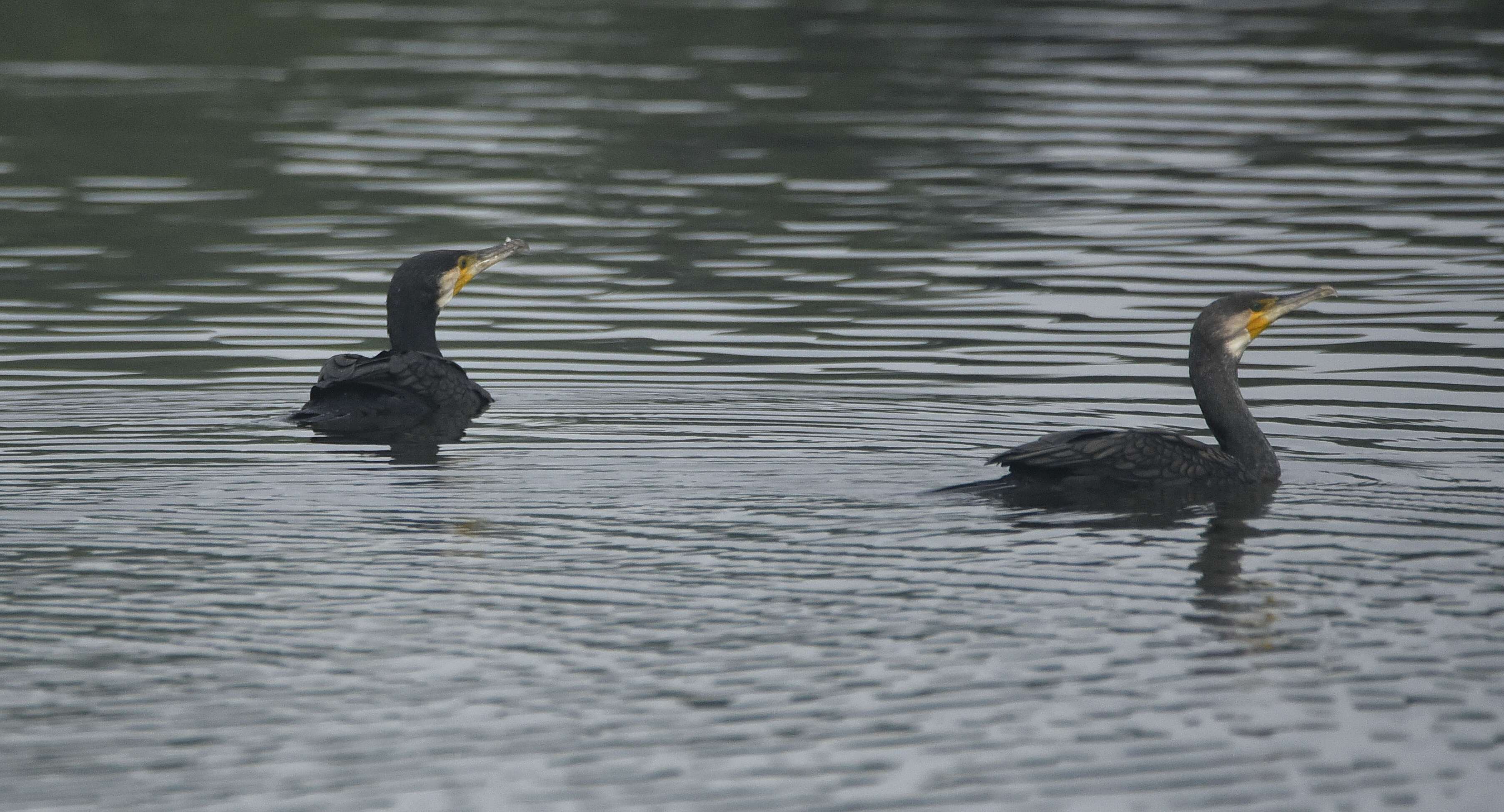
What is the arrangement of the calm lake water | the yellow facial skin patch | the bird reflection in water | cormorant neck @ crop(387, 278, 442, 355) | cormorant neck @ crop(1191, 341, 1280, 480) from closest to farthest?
the calm lake water, cormorant neck @ crop(1191, 341, 1280, 480), the yellow facial skin patch, the bird reflection in water, cormorant neck @ crop(387, 278, 442, 355)

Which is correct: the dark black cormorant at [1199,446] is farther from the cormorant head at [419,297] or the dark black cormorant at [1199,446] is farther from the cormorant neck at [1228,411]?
the cormorant head at [419,297]

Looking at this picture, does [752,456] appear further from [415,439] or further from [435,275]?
[435,275]

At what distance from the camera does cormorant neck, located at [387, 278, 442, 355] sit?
528 inches

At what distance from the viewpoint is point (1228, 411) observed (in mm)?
10688

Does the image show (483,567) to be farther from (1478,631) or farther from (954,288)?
(954,288)

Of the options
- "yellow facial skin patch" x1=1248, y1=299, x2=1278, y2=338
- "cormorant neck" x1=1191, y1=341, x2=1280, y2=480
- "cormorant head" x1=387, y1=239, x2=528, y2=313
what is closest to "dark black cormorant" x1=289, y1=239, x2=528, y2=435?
"cormorant head" x1=387, y1=239, x2=528, y2=313

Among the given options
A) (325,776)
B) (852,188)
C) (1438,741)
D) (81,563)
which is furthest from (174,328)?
(1438,741)

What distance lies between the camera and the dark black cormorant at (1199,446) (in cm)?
1002

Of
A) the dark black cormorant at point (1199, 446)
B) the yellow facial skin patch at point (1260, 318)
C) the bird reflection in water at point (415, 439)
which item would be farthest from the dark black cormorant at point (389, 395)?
the yellow facial skin patch at point (1260, 318)

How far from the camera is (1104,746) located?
682 centimetres

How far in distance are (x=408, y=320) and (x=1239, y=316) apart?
5012 mm

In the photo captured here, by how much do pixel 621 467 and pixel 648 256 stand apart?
7.20 m

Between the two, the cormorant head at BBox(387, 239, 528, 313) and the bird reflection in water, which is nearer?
the bird reflection in water

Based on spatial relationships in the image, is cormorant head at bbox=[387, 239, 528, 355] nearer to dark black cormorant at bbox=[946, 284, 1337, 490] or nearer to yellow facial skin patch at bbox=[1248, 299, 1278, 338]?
dark black cormorant at bbox=[946, 284, 1337, 490]
